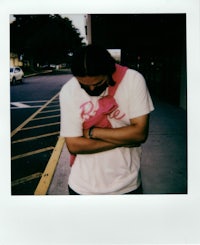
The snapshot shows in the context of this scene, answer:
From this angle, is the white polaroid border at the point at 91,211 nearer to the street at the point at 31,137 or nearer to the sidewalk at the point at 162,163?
the sidewalk at the point at 162,163

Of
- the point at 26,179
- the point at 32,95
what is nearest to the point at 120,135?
the point at 26,179

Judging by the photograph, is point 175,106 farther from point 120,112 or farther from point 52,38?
point 120,112

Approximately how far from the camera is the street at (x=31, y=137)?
313 centimetres

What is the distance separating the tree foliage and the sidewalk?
1214mm

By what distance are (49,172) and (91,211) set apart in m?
0.93

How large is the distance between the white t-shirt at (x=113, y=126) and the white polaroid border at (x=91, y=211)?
96 centimetres

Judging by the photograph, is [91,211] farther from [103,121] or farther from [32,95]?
[32,95]

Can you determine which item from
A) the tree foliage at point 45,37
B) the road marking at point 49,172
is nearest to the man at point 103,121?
the tree foliage at point 45,37

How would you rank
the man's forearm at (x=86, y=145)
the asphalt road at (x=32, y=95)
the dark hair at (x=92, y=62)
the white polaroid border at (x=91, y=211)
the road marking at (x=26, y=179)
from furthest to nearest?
1. the asphalt road at (x=32, y=95)
2. the road marking at (x=26, y=179)
3. the white polaroid border at (x=91, y=211)
4. the man's forearm at (x=86, y=145)
5. the dark hair at (x=92, y=62)

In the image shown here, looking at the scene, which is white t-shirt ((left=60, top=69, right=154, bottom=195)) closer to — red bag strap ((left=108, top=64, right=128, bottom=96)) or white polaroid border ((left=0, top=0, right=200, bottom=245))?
red bag strap ((left=108, top=64, right=128, bottom=96))

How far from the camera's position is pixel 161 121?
4785mm

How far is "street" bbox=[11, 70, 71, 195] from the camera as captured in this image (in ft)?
10.3

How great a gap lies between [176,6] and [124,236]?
1.90 metres
